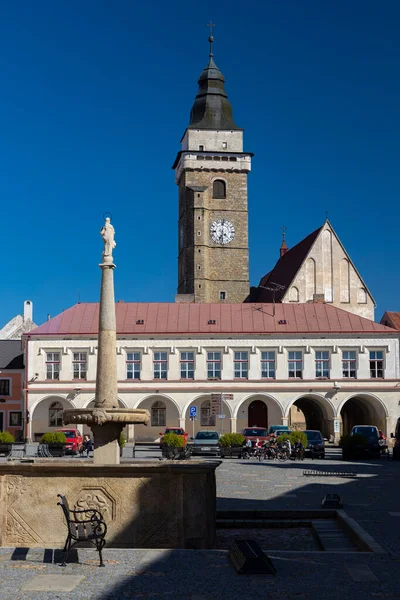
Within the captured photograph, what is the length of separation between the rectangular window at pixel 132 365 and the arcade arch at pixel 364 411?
12.7 meters

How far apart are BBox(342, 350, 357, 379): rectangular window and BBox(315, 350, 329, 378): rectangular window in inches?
41.2

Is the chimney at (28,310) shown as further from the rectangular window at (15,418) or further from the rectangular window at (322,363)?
the rectangular window at (322,363)

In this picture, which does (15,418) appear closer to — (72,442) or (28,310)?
(72,442)

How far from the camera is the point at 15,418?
58938 millimetres

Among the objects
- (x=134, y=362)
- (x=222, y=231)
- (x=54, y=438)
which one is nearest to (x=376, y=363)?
(x=134, y=362)

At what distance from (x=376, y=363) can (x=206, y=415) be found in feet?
36.3

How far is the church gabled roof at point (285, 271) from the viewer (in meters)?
67.6

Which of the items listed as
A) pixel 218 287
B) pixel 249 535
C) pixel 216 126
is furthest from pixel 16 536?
pixel 216 126

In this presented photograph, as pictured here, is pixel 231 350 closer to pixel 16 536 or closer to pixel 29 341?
pixel 29 341

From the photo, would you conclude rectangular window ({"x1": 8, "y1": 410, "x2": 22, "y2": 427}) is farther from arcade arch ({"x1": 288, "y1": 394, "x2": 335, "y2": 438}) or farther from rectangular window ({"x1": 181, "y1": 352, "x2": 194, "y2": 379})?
arcade arch ({"x1": 288, "y1": 394, "x2": 335, "y2": 438})

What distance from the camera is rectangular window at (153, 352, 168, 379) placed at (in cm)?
5422

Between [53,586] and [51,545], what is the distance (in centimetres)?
295

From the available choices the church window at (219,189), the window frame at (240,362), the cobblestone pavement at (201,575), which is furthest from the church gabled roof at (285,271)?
the cobblestone pavement at (201,575)

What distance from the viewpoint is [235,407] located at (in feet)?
176
